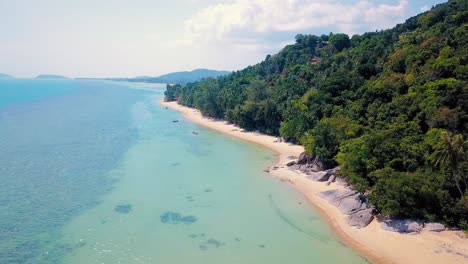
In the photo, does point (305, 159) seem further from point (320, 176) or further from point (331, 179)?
point (331, 179)

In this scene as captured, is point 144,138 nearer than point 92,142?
No

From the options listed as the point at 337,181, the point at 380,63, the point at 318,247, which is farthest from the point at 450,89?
the point at 318,247

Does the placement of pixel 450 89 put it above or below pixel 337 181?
above

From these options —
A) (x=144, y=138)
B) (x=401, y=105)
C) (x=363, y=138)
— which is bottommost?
(x=144, y=138)

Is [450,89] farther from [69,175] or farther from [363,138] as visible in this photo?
[69,175]

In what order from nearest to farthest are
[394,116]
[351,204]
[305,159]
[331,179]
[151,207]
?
[351,204] → [151,207] → [331,179] → [394,116] → [305,159]

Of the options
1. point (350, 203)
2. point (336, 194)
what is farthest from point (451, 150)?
point (336, 194)
